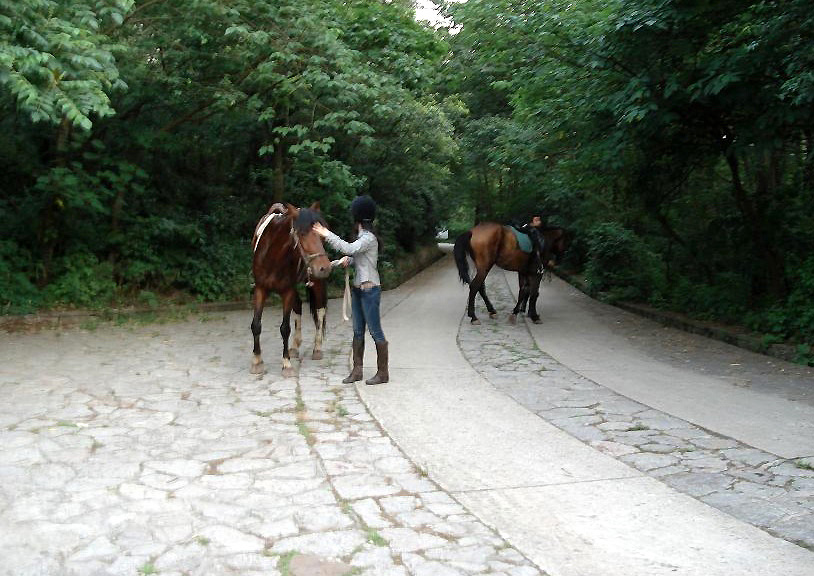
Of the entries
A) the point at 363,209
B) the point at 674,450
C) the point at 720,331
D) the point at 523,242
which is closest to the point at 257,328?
the point at 363,209

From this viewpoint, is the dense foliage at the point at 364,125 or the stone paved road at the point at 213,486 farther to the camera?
the dense foliage at the point at 364,125

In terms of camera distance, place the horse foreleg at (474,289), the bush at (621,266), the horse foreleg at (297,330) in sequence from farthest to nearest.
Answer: the bush at (621,266)
the horse foreleg at (474,289)
the horse foreleg at (297,330)

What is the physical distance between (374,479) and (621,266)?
14760 millimetres

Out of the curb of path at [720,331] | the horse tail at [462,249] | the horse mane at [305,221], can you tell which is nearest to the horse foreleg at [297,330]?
the horse mane at [305,221]

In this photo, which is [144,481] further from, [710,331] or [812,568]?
[710,331]

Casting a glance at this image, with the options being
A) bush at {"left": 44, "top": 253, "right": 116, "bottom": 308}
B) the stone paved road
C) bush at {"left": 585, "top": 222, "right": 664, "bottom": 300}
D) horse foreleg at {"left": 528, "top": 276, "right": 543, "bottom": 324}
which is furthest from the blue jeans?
bush at {"left": 585, "top": 222, "right": 664, "bottom": 300}

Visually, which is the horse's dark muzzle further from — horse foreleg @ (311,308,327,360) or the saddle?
the saddle

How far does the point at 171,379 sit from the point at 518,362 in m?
4.38

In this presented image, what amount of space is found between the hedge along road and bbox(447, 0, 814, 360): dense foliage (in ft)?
11.9

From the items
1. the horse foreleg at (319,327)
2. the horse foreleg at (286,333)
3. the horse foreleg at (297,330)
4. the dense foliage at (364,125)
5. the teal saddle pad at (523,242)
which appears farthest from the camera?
the teal saddle pad at (523,242)

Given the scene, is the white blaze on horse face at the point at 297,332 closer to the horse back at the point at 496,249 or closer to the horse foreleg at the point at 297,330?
the horse foreleg at the point at 297,330

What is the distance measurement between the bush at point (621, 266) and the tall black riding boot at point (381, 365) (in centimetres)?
963

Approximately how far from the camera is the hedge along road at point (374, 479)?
3.69m

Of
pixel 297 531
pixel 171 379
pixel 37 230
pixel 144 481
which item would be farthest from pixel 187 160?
pixel 297 531
